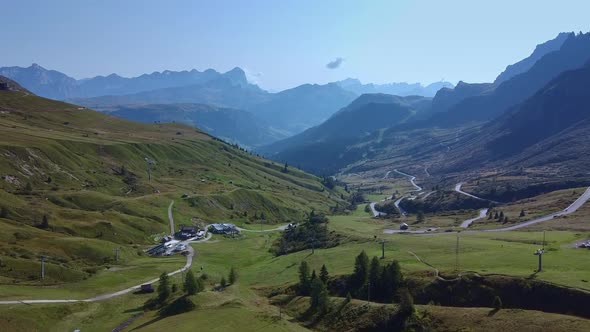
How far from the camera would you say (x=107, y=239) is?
164 meters

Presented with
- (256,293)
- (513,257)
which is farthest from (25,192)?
(513,257)

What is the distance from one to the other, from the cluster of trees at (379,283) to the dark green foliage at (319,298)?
32.2 ft

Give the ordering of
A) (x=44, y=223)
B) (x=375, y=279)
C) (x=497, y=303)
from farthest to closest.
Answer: (x=44, y=223) → (x=375, y=279) → (x=497, y=303)

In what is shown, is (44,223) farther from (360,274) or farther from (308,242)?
(360,274)

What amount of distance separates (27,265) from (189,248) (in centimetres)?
6515

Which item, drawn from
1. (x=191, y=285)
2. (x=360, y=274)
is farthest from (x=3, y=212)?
(x=360, y=274)

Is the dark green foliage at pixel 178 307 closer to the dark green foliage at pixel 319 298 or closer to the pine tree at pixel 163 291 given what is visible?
the pine tree at pixel 163 291

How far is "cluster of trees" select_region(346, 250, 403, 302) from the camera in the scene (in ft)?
336

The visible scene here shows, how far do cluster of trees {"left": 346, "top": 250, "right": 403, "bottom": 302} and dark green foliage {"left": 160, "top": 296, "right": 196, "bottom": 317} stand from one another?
119 feet

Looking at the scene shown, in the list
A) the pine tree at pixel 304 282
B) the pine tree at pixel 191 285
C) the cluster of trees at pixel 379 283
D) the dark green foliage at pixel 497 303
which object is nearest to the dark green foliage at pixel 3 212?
the pine tree at pixel 191 285

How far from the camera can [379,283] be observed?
104500 mm

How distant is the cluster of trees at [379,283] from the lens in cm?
10250

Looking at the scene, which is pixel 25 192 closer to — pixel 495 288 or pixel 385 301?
pixel 385 301

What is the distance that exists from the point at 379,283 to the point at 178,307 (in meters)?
45.0
